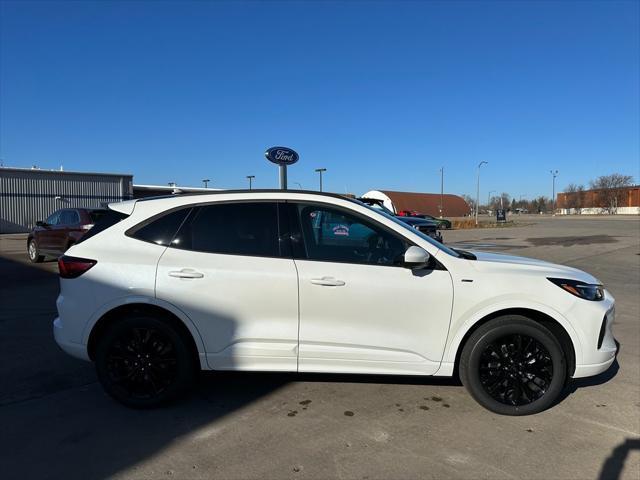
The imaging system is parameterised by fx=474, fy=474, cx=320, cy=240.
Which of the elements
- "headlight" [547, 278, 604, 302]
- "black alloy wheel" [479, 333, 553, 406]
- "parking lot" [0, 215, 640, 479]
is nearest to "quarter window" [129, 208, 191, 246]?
"parking lot" [0, 215, 640, 479]

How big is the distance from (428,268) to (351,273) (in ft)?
2.02

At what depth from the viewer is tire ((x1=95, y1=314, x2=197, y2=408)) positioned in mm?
3887

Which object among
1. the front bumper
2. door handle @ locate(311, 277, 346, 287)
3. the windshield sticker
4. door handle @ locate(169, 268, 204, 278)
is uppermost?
the windshield sticker

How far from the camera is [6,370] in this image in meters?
4.81

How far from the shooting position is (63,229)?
41.3 ft

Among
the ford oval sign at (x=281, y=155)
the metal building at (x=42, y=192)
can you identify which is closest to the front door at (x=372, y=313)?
the ford oval sign at (x=281, y=155)

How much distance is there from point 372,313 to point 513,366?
1.21 meters

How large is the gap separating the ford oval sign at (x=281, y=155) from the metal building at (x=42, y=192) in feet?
90.8

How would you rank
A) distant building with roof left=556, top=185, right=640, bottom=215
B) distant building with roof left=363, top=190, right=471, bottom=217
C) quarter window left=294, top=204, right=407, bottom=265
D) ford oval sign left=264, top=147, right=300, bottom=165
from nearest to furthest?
quarter window left=294, top=204, right=407, bottom=265 → ford oval sign left=264, top=147, right=300, bottom=165 → distant building with roof left=363, top=190, right=471, bottom=217 → distant building with roof left=556, top=185, right=640, bottom=215

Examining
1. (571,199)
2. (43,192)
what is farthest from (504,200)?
(43,192)

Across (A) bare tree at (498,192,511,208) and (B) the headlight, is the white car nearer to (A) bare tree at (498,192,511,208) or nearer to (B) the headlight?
(B) the headlight

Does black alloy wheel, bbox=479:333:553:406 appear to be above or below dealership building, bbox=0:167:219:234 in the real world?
below

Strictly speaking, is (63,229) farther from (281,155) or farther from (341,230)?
(341,230)

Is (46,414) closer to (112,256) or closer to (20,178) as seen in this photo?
(112,256)
